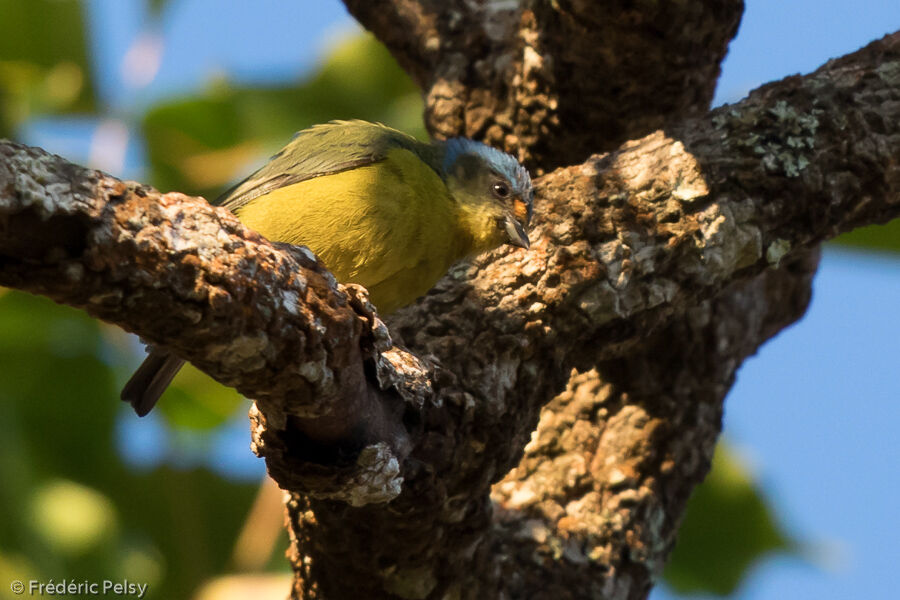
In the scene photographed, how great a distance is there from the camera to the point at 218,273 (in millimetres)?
1933

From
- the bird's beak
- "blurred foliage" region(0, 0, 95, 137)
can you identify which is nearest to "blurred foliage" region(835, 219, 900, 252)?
the bird's beak

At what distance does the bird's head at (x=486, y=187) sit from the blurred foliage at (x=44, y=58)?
2.29 metres

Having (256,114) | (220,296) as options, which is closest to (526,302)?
(220,296)

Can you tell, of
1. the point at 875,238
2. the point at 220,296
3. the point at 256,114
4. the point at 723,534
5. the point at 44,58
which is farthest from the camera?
the point at 256,114

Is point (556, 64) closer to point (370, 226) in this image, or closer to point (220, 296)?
point (370, 226)

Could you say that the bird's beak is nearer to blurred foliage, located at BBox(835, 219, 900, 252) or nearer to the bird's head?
the bird's head

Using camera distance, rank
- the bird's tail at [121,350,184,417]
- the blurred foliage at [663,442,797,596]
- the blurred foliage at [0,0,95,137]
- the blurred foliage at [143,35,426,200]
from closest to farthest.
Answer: the bird's tail at [121,350,184,417]
the blurred foliage at [663,442,797,596]
the blurred foliage at [0,0,95,137]
the blurred foliage at [143,35,426,200]

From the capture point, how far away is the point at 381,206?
3.39 meters

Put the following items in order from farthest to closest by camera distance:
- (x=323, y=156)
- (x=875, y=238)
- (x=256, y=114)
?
(x=256, y=114), (x=875, y=238), (x=323, y=156)

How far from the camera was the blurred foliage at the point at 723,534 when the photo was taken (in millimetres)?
5016

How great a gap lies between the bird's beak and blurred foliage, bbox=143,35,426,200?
6.55 ft

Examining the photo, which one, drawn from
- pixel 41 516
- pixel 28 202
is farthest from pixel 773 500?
pixel 28 202

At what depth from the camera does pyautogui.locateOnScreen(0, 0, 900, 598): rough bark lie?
194cm

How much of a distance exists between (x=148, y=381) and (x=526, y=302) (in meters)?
1.23
